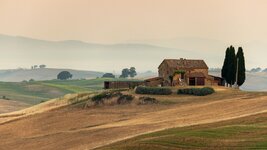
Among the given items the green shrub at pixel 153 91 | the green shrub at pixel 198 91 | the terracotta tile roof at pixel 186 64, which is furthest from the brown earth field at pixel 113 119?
the terracotta tile roof at pixel 186 64

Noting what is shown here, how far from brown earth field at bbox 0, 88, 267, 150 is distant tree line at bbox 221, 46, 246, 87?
742 centimetres

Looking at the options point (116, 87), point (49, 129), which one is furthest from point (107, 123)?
point (116, 87)

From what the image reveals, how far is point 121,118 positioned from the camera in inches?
2694

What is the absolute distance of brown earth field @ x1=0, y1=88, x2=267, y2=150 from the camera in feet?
170

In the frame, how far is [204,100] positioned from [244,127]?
1427 inches

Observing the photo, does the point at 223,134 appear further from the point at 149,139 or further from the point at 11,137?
the point at 11,137

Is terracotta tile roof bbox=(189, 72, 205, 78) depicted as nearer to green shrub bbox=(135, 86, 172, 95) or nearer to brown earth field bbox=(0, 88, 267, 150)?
brown earth field bbox=(0, 88, 267, 150)

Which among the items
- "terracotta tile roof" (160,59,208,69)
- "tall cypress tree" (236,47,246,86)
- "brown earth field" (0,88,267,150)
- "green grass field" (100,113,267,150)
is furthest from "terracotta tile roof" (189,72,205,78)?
"green grass field" (100,113,267,150)

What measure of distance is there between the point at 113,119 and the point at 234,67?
33571 mm

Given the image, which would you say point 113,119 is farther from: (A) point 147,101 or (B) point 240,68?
(B) point 240,68

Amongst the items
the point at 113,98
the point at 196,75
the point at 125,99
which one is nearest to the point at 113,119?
the point at 125,99

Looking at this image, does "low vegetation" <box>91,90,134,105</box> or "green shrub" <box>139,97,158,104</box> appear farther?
"low vegetation" <box>91,90,134,105</box>

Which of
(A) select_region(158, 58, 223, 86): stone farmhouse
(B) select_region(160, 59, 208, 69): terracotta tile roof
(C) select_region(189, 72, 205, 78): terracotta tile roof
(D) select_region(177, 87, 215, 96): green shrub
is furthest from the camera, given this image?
(B) select_region(160, 59, 208, 69): terracotta tile roof

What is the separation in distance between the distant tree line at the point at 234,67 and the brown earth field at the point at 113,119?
24.3 ft
